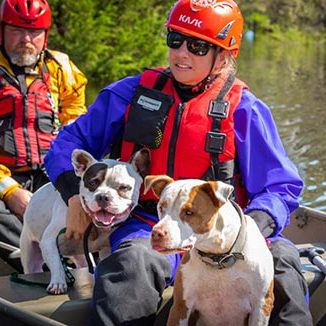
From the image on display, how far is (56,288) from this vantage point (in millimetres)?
3457

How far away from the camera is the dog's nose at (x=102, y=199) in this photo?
3305 mm

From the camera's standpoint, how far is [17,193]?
474 cm

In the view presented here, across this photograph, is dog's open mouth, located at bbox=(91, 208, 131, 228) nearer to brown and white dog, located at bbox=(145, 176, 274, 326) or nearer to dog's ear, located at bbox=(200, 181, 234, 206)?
brown and white dog, located at bbox=(145, 176, 274, 326)

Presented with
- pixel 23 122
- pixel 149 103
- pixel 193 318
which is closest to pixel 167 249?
pixel 193 318

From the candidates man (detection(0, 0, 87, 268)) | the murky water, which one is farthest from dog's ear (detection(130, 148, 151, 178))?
the murky water

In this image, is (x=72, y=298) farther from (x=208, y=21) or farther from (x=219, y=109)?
(x=208, y=21)

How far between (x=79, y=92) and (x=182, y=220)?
2.66 metres

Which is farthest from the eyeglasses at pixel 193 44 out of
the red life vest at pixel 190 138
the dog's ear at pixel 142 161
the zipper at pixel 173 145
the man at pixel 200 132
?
the dog's ear at pixel 142 161

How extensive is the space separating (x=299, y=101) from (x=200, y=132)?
1467 cm

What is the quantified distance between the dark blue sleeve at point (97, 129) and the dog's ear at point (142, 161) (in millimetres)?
242

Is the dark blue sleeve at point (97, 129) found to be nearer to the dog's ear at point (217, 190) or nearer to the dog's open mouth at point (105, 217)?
the dog's open mouth at point (105, 217)

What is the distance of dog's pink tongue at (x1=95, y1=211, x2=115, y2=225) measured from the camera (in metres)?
3.35

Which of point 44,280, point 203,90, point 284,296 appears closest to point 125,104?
point 203,90

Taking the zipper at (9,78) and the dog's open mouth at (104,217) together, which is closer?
the dog's open mouth at (104,217)
